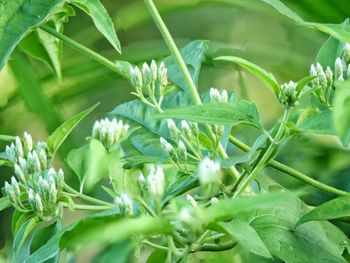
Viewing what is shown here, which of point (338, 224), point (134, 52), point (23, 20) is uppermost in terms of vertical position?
point (23, 20)

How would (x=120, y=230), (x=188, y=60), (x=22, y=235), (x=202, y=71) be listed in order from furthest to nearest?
1. (x=202, y=71)
2. (x=188, y=60)
3. (x=22, y=235)
4. (x=120, y=230)

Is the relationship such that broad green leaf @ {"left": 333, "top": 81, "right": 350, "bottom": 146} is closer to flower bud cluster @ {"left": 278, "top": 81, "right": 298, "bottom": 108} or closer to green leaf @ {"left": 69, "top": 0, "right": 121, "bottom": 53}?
flower bud cluster @ {"left": 278, "top": 81, "right": 298, "bottom": 108}

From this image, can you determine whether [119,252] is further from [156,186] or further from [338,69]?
[338,69]

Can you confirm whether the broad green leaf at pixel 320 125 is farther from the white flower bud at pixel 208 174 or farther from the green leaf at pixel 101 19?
the green leaf at pixel 101 19

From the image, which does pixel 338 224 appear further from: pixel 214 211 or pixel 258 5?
pixel 258 5

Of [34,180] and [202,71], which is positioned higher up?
[34,180]

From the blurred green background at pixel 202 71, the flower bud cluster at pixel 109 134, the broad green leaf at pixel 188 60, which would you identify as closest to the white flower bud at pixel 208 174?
the flower bud cluster at pixel 109 134

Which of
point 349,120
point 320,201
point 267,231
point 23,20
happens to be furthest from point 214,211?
point 320,201

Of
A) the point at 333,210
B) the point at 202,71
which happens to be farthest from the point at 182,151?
the point at 202,71
